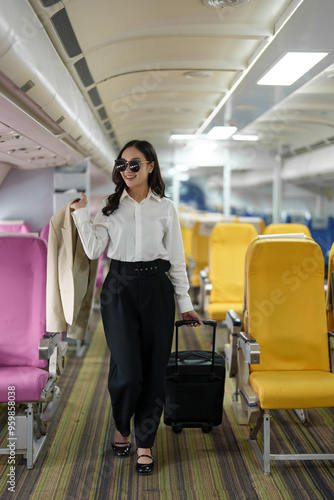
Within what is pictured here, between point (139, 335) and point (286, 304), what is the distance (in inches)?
43.2

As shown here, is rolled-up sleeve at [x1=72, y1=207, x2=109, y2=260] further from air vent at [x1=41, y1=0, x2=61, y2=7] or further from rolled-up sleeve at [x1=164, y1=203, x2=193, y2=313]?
air vent at [x1=41, y1=0, x2=61, y2=7]

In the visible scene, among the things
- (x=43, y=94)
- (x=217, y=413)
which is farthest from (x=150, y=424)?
(x=43, y=94)

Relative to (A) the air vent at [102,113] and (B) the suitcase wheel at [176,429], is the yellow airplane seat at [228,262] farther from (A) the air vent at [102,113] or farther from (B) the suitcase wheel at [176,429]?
(B) the suitcase wheel at [176,429]

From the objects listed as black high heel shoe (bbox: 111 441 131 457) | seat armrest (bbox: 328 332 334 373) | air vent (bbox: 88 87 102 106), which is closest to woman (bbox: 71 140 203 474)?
black high heel shoe (bbox: 111 441 131 457)

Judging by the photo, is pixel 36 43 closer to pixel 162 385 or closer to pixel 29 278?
pixel 29 278

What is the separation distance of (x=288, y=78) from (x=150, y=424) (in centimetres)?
276

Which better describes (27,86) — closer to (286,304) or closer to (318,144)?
(286,304)

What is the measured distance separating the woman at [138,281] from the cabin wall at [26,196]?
2.62 meters

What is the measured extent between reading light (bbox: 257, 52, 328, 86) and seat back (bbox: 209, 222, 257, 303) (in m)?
1.82

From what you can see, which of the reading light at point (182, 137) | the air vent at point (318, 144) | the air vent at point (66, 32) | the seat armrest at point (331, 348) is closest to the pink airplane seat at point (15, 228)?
the air vent at point (66, 32)

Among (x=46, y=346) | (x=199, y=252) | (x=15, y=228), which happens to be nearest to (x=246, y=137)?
(x=199, y=252)

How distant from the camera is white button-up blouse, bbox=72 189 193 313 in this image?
291cm

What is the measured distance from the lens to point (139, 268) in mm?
2883

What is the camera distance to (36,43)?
267 cm
